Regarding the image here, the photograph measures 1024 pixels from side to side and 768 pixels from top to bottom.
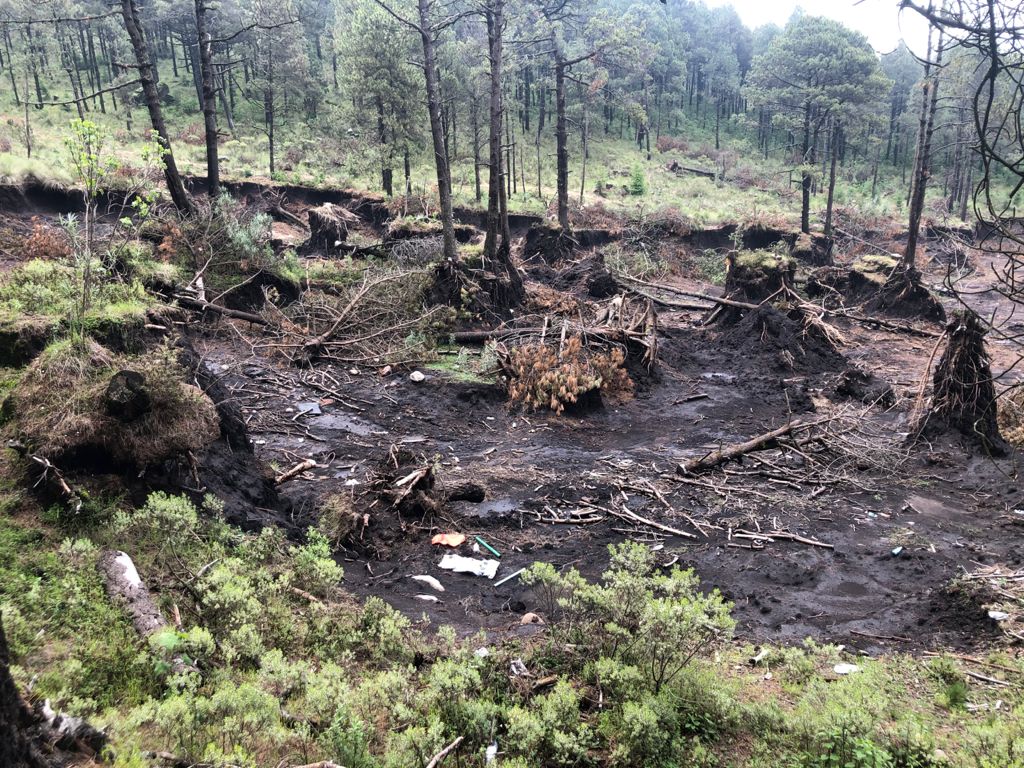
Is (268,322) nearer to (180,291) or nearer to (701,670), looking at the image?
(180,291)

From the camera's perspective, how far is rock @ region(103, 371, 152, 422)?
4211 mm

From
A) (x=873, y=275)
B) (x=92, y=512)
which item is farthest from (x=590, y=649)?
(x=873, y=275)

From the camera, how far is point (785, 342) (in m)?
11.9

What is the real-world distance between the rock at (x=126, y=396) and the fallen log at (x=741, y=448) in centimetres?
577

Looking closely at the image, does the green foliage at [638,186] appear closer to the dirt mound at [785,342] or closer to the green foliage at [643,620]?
the dirt mound at [785,342]

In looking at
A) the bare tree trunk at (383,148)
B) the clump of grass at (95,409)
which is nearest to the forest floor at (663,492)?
the clump of grass at (95,409)

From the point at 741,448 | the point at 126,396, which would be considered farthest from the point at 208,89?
the point at 741,448

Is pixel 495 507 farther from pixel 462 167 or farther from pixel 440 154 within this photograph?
pixel 462 167

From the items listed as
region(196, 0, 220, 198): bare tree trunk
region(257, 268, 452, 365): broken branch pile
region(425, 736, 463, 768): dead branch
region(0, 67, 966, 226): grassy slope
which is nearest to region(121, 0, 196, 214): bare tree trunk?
region(196, 0, 220, 198): bare tree trunk

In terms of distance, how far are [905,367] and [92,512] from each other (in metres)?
13.5

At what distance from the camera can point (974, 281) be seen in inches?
936

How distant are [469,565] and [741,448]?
14.1 feet

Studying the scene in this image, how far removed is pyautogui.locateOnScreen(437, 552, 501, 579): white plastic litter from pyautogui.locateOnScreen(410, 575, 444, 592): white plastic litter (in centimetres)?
24

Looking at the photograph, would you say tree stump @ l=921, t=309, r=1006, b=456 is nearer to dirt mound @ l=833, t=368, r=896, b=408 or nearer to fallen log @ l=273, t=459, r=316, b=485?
dirt mound @ l=833, t=368, r=896, b=408
